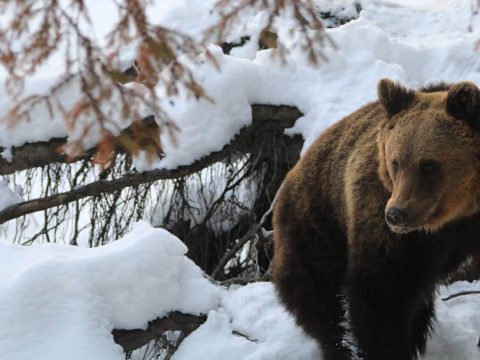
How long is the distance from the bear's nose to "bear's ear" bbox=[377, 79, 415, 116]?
633 mm

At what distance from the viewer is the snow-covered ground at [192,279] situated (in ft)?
13.9

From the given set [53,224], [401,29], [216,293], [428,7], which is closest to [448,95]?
[216,293]

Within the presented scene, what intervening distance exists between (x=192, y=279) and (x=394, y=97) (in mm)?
1747

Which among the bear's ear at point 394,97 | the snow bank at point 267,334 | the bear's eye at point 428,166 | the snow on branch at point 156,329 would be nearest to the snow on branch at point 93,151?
the snow bank at point 267,334

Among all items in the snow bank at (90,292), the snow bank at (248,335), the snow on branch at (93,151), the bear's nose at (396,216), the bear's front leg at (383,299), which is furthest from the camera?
the snow on branch at (93,151)

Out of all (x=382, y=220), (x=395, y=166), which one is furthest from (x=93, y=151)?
(x=395, y=166)

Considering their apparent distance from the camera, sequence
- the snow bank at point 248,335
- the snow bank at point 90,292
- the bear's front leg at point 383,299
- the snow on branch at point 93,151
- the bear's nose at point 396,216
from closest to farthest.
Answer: the bear's nose at point 396,216, the bear's front leg at point 383,299, the snow bank at point 90,292, the snow bank at point 248,335, the snow on branch at point 93,151

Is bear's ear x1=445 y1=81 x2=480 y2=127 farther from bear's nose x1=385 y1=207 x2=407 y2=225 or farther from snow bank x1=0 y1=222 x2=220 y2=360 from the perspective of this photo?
snow bank x1=0 y1=222 x2=220 y2=360

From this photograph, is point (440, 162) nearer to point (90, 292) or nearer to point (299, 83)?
point (90, 292)

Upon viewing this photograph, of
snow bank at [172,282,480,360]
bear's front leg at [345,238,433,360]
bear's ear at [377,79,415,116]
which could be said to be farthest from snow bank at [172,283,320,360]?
bear's ear at [377,79,415,116]

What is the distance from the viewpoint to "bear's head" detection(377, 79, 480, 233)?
359cm

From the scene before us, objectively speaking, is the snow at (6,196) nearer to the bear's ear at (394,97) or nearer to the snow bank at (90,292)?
the snow bank at (90,292)

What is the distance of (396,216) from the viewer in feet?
11.4

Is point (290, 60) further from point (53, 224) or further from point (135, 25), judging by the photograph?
point (135, 25)
